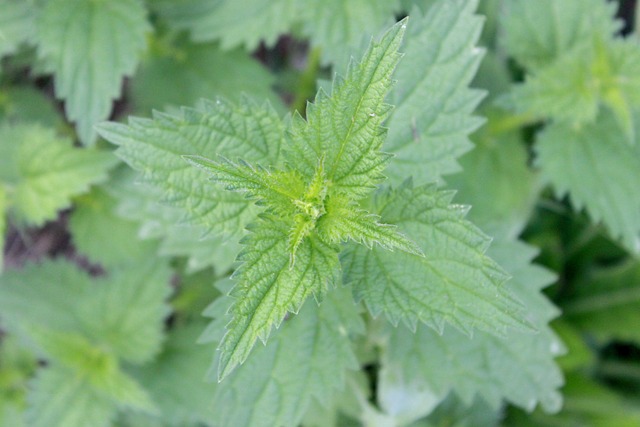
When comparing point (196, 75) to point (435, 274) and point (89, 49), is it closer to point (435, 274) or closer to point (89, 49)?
point (89, 49)

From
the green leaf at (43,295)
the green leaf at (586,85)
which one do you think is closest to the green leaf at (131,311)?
the green leaf at (43,295)

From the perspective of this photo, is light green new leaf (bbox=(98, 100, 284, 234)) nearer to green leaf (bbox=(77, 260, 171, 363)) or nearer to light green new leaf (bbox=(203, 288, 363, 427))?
light green new leaf (bbox=(203, 288, 363, 427))

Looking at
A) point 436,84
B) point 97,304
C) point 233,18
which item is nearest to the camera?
point 436,84

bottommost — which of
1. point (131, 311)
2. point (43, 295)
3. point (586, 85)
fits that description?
point (43, 295)

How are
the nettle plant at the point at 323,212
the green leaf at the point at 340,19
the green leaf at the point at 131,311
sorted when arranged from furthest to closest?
the green leaf at the point at 131,311 < the green leaf at the point at 340,19 < the nettle plant at the point at 323,212

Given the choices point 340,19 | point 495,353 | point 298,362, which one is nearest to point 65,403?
point 298,362

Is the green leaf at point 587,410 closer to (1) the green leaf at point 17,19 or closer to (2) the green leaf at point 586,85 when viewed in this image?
(2) the green leaf at point 586,85

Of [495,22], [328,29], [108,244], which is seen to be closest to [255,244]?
[328,29]
